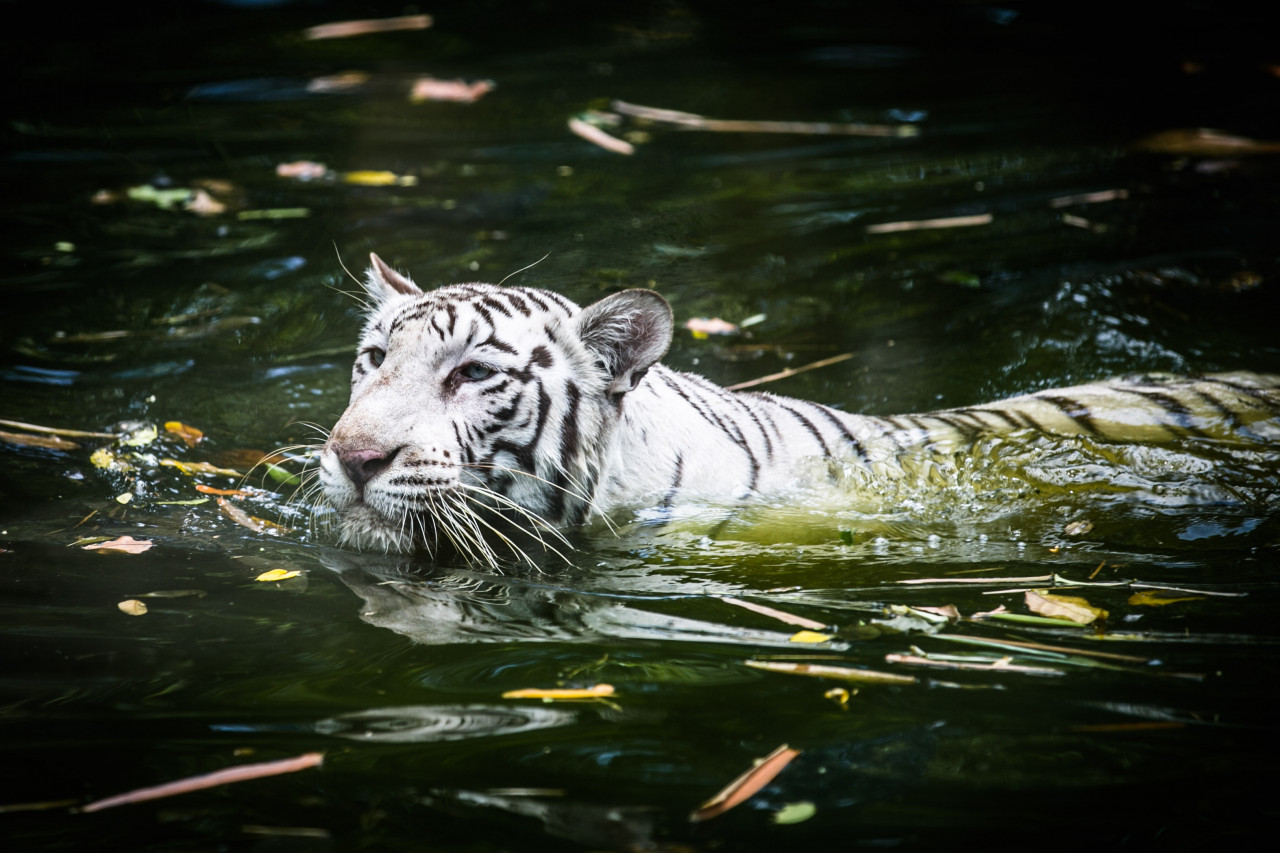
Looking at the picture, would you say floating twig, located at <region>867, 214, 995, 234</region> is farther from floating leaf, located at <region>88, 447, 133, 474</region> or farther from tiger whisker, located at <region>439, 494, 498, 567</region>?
floating leaf, located at <region>88, 447, 133, 474</region>

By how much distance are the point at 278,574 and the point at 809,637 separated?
1.30 meters

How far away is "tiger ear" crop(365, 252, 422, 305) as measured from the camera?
3174 mm

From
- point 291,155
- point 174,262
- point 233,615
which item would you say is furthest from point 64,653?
point 291,155

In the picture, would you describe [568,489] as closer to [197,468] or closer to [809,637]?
[809,637]

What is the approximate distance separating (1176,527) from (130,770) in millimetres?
2525

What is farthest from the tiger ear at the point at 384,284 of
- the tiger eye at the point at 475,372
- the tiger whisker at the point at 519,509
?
the tiger whisker at the point at 519,509

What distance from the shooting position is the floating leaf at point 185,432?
150 inches

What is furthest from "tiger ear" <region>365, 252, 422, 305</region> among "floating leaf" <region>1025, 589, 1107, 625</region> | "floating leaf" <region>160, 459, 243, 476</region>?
"floating leaf" <region>1025, 589, 1107, 625</region>

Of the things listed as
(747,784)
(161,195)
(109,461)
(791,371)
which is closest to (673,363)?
(791,371)

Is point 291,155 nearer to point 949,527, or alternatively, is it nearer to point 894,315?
point 894,315

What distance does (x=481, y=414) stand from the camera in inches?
109

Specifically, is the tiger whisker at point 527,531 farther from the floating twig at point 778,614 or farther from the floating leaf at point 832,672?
the floating leaf at point 832,672

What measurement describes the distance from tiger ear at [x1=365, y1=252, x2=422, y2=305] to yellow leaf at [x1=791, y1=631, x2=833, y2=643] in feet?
4.90

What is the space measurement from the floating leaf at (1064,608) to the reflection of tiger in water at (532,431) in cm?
92
